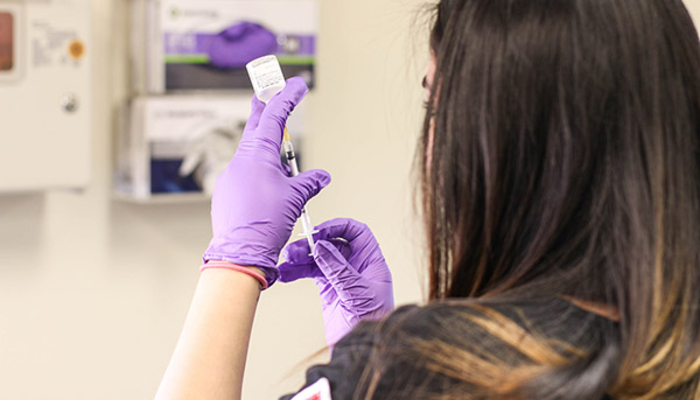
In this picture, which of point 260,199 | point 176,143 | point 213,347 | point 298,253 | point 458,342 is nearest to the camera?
point 458,342

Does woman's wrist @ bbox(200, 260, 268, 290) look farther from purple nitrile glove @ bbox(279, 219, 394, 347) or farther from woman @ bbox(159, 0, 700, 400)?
woman @ bbox(159, 0, 700, 400)

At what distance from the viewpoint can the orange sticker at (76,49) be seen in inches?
62.6

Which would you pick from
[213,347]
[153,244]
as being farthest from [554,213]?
[153,244]

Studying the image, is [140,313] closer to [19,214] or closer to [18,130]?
[19,214]

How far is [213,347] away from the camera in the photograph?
0.88 meters

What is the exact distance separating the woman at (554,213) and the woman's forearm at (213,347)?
0.57 feet

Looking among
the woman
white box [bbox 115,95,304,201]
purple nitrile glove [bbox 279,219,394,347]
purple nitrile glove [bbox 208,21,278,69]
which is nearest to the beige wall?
white box [bbox 115,95,304,201]

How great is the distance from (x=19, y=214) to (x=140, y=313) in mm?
325

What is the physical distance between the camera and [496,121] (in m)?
0.73

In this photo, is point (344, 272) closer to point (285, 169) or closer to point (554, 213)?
point (285, 169)

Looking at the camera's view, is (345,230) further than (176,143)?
No

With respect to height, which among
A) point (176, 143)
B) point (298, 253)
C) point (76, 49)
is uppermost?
point (76, 49)

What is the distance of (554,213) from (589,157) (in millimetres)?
55

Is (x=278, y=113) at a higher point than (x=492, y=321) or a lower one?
higher
